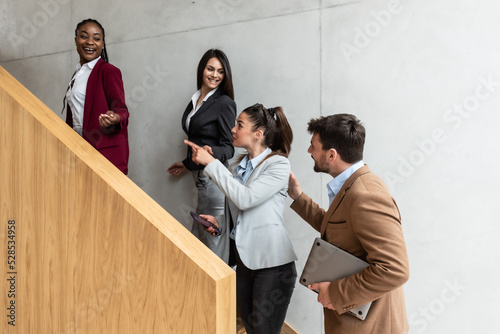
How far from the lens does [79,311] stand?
133 centimetres

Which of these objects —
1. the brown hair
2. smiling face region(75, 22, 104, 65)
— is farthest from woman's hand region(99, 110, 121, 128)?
the brown hair

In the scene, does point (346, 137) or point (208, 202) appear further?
point (208, 202)

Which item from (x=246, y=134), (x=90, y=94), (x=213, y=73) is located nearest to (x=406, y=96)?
(x=246, y=134)

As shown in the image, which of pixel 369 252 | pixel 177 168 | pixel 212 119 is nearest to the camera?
pixel 369 252

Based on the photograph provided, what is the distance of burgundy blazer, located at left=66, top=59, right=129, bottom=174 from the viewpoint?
232cm

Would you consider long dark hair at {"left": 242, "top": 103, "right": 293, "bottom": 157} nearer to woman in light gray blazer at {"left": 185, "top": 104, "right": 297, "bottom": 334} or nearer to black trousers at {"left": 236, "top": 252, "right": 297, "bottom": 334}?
woman in light gray blazer at {"left": 185, "top": 104, "right": 297, "bottom": 334}

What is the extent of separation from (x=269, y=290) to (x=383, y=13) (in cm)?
167

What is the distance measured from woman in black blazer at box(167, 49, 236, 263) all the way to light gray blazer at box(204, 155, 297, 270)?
2.39ft

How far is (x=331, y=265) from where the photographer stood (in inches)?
56.1

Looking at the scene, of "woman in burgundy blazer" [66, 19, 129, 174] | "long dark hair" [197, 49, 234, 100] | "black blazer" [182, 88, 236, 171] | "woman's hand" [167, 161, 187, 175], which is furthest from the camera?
"woman's hand" [167, 161, 187, 175]

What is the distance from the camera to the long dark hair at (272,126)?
2055mm

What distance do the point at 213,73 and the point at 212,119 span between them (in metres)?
0.31

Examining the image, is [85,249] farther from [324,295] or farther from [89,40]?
[89,40]

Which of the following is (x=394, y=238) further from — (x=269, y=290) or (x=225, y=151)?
(x=225, y=151)
